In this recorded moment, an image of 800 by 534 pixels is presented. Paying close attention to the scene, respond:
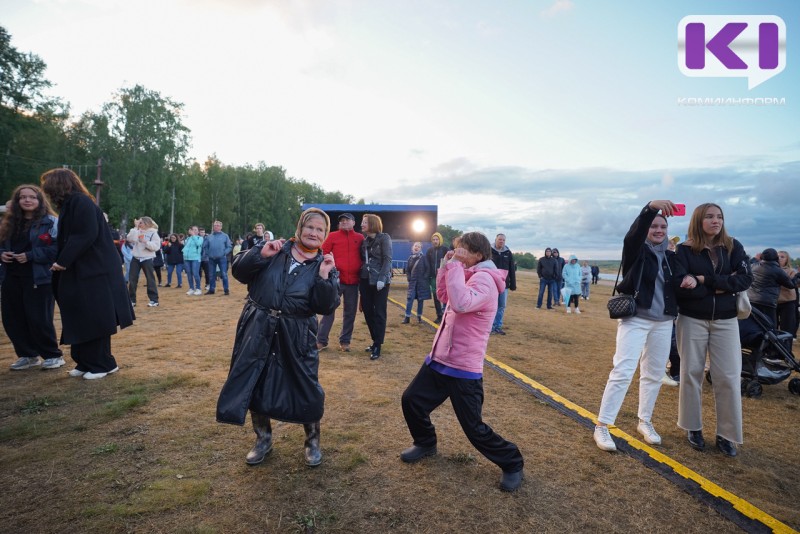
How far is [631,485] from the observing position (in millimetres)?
2881

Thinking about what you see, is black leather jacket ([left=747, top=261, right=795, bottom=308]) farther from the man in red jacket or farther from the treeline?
the treeline

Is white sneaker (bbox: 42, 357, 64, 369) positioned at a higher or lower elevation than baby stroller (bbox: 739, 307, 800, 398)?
higher

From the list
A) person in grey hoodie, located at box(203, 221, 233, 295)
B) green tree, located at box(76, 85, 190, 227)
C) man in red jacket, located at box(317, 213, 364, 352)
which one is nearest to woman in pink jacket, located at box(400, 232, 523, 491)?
man in red jacket, located at box(317, 213, 364, 352)

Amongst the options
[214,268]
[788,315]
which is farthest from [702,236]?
[214,268]

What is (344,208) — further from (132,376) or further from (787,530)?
(787,530)

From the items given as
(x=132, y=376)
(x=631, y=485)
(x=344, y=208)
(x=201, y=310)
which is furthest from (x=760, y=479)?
(x=344, y=208)

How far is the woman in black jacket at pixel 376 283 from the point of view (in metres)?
5.98

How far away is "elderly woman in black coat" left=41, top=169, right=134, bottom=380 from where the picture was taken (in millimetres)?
4238

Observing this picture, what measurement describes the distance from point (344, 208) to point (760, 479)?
14.0 meters

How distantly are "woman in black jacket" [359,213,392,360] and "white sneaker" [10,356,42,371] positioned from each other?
13.7ft

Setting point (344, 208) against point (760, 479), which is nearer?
point (760, 479)

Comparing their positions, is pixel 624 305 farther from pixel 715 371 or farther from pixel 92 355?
pixel 92 355

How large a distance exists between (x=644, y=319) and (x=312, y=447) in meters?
2.90

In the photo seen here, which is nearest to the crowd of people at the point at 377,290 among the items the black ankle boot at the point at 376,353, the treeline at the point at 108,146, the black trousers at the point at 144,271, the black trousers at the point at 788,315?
the black ankle boot at the point at 376,353
